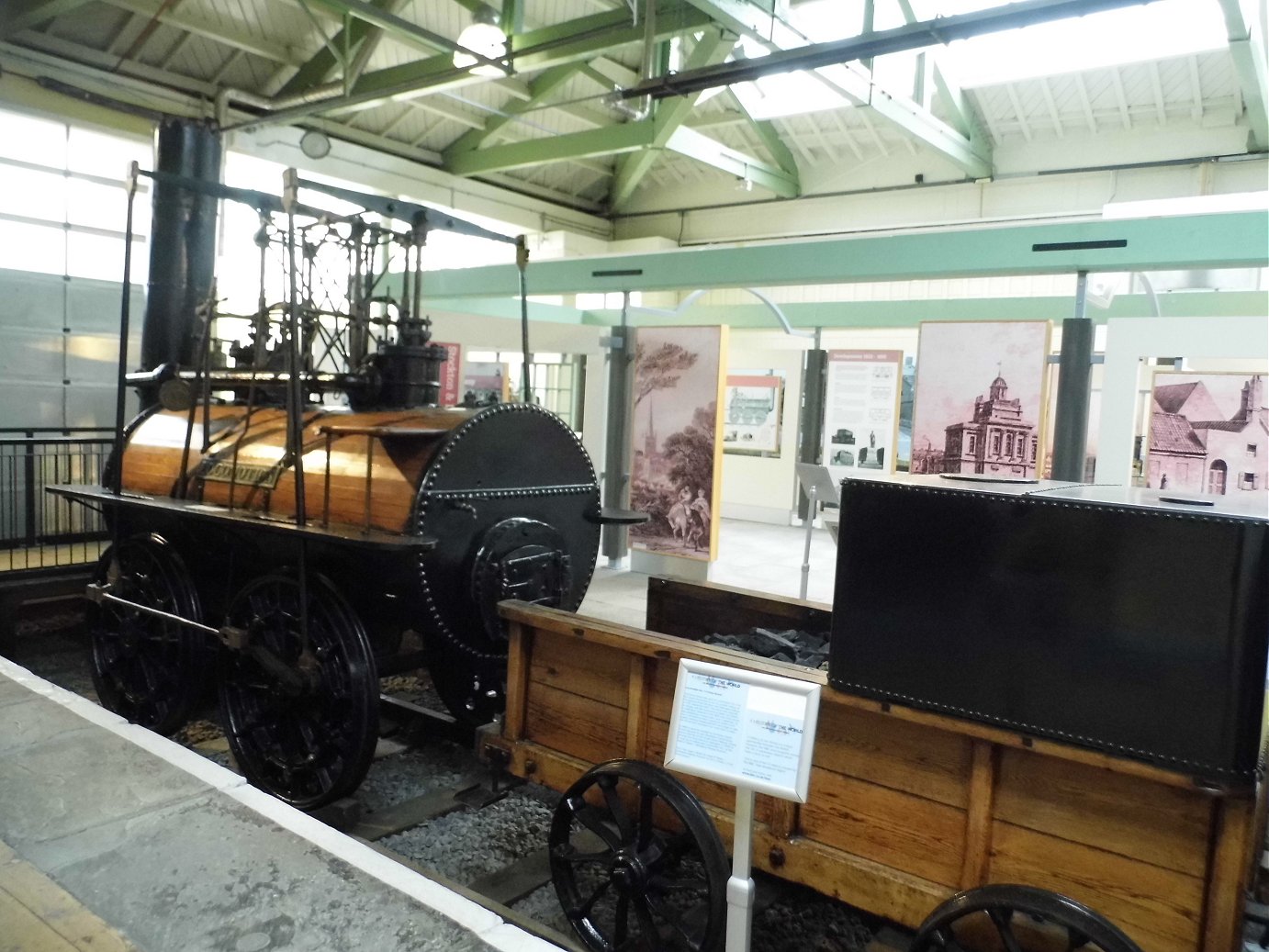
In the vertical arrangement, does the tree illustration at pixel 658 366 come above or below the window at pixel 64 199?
below

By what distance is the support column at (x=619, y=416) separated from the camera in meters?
8.80

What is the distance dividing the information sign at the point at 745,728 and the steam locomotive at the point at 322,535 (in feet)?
5.00

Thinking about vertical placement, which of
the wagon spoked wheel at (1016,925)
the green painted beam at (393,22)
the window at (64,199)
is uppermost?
the green painted beam at (393,22)

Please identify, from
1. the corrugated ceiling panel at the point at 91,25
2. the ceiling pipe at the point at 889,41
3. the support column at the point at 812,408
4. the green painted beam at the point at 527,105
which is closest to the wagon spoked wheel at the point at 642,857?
the ceiling pipe at the point at 889,41

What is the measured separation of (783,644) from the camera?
3412 mm

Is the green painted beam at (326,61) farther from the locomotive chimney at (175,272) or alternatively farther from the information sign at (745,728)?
the information sign at (745,728)

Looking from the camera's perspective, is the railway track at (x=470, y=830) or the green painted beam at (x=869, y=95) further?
the green painted beam at (x=869, y=95)

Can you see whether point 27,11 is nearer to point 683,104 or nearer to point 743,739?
point 683,104

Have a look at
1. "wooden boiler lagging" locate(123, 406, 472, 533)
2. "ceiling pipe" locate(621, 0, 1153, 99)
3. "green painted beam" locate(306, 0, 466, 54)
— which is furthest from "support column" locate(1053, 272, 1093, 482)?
"green painted beam" locate(306, 0, 466, 54)

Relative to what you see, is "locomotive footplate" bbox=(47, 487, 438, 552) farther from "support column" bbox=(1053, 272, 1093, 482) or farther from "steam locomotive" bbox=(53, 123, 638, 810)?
"support column" bbox=(1053, 272, 1093, 482)

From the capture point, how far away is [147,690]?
16.0 feet

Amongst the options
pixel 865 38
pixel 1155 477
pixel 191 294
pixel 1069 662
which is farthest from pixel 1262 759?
pixel 191 294

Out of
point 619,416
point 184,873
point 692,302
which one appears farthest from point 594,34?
point 184,873

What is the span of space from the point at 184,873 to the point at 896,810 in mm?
1926
